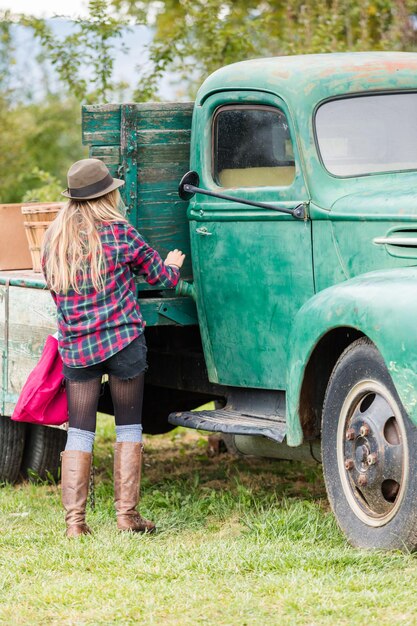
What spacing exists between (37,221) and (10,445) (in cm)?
126

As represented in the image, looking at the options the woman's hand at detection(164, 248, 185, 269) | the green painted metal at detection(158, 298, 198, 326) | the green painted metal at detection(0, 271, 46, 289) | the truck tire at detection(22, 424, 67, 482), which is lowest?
the truck tire at detection(22, 424, 67, 482)

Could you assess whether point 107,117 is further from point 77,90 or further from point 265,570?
point 77,90

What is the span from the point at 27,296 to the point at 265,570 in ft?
6.79

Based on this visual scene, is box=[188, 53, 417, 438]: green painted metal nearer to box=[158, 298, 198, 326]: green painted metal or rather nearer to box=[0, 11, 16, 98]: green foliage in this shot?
box=[158, 298, 198, 326]: green painted metal

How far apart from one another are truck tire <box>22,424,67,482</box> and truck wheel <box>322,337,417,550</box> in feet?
7.14

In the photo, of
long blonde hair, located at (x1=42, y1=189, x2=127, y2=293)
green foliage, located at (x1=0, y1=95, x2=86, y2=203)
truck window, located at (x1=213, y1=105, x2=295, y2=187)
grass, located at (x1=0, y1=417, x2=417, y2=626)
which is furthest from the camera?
green foliage, located at (x1=0, y1=95, x2=86, y2=203)

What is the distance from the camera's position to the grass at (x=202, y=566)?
376 centimetres

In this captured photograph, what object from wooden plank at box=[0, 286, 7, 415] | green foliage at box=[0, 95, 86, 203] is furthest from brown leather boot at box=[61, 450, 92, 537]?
green foliage at box=[0, 95, 86, 203]

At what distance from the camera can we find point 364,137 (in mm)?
4973

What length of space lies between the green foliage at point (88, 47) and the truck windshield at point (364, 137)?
375 centimetres

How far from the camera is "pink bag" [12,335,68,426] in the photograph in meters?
5.17

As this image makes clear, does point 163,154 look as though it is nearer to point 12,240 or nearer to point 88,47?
point 12,240

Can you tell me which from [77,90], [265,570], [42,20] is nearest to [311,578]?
[265,570]

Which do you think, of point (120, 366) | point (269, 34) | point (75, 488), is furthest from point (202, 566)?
point (269, 34)
